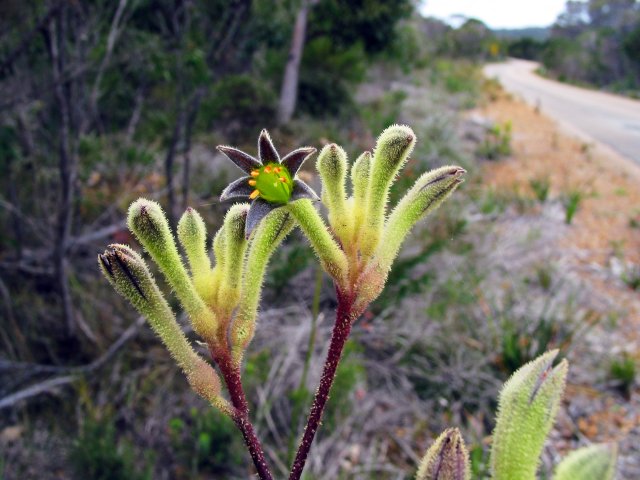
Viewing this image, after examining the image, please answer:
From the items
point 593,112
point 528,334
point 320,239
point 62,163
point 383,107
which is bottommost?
point 528,334

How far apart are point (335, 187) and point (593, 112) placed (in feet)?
53.7

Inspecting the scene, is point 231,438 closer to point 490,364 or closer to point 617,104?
point 490,364

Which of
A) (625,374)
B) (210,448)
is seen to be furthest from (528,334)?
(210,448)

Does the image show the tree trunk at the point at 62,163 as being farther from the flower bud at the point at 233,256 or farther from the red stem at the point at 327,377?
the red stem at the point at 327,377

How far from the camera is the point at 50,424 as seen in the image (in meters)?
2.84

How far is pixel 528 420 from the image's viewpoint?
521mm

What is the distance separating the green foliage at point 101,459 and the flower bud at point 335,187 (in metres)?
2.12

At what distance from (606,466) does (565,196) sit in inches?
280

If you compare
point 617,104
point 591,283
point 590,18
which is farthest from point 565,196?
point 590,18

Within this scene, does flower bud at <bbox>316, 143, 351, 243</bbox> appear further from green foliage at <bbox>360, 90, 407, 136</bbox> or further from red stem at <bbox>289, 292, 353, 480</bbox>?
green foliage at <bbox>360, 90, 407, 136</bbox>

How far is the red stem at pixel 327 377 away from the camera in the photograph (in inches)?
20.5

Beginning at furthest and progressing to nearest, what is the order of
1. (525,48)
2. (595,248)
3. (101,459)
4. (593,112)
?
(525,48), (593,112), (595,248), (101,459)

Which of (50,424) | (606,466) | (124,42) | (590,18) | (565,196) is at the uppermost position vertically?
(590,18)

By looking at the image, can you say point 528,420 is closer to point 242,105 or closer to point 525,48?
point 242,105
